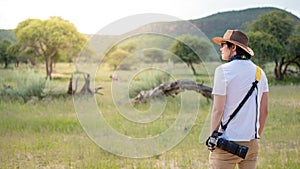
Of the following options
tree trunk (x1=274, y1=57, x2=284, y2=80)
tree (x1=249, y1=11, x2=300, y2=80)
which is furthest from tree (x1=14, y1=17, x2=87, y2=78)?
tree trunk (x1=274, y1=57, x2=284, y2=80)

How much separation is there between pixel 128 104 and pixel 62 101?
3.60 metres

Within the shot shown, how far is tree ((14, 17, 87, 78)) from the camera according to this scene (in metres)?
14.0

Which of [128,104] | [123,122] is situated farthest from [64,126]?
[128,104]

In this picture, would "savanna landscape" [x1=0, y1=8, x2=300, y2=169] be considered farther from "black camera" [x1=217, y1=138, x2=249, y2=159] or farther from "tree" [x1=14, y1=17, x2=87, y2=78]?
"black camera" [x1=217, y1=138, x2=249, y2=159]

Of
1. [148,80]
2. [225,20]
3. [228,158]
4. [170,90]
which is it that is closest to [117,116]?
[170,90]

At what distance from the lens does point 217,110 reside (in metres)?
2.45

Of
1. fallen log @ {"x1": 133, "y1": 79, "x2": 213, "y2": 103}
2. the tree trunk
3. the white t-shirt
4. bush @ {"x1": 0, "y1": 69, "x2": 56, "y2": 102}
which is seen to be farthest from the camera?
the tree trunk

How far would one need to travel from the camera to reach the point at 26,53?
15.0m

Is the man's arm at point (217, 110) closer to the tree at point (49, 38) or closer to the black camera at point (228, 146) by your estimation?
the black camera at point (228, 146)

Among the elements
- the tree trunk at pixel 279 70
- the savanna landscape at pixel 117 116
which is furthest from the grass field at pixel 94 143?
the tree trunk at pixel 279 70

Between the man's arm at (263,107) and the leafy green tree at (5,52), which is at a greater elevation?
the man's arm at (263,107)

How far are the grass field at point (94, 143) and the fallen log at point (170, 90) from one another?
0.16 metres

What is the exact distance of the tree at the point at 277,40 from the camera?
Answer: 48.5 ft

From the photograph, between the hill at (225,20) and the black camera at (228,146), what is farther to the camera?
the hill at (225,20)
